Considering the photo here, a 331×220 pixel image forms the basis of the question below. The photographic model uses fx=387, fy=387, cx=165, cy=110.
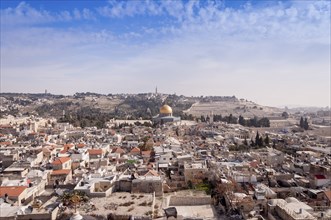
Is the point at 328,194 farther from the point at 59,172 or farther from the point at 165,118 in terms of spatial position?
the point at 165,118

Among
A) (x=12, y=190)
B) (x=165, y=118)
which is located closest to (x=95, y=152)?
(x=12, y=190)

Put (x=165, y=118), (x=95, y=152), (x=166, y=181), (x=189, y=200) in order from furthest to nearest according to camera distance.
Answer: (x=165, y=118)
(x=95, y=152)
(x=166, y=181)
(x=189, y=200)

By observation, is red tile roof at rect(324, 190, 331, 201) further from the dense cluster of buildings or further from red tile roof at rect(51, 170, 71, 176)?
red tile roof at rect(51, 170, 71, 176)

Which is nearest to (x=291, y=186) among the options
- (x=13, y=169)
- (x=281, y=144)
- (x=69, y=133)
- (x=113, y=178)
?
(x=113, y=178)

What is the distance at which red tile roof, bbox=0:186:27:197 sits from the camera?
73.2 ft

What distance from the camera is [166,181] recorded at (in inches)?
1115

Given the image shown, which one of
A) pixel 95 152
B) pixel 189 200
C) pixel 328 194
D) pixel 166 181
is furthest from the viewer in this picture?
pixel 95 152

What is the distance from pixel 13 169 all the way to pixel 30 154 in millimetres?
5706

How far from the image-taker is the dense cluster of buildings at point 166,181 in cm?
2114

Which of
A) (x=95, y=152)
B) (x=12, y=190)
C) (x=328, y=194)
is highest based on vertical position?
(x=95, y=152)

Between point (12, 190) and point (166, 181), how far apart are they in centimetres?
1062

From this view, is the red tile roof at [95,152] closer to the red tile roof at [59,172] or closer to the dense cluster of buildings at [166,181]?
the dense cluster of buildings at [166,181]

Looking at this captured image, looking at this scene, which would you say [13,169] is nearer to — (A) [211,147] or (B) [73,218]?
(B) [73,218]

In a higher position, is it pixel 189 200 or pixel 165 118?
pixel 165 118
